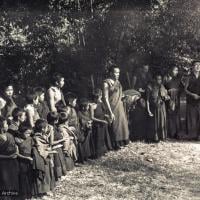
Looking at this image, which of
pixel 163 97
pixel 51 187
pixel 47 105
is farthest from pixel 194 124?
pixel 51 187

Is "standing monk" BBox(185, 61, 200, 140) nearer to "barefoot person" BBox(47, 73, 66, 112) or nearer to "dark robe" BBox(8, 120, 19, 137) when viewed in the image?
"barefoot person" BBox(47, 73, 66, 112)

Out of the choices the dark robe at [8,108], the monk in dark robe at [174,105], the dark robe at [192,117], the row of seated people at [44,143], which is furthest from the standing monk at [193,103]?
the dark robe at [8,108]

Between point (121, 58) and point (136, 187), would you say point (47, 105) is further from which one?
point (121, 58)

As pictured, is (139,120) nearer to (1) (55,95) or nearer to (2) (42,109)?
(1) (55,95)

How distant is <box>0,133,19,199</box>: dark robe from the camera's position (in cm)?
→ 837

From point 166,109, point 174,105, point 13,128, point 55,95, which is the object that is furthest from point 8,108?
point 174,105

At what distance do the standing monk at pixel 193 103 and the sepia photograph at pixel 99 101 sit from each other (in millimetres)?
24

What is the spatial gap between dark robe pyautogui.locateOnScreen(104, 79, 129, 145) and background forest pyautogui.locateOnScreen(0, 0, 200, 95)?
10.6 ft

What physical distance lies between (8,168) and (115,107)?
13.2ft

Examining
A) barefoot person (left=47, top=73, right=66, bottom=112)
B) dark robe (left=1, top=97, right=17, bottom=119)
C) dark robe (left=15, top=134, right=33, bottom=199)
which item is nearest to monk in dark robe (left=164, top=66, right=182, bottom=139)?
barefoot person (left=47, top=73, right=66, bottom=112)

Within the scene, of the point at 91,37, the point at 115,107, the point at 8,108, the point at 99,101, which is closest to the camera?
the point at 8,108

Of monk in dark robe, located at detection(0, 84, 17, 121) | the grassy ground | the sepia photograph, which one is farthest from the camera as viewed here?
monk in dark robe, located at detection(0, 84, 17, 121)

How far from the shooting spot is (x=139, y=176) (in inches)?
392

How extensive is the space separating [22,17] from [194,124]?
18.8ft
